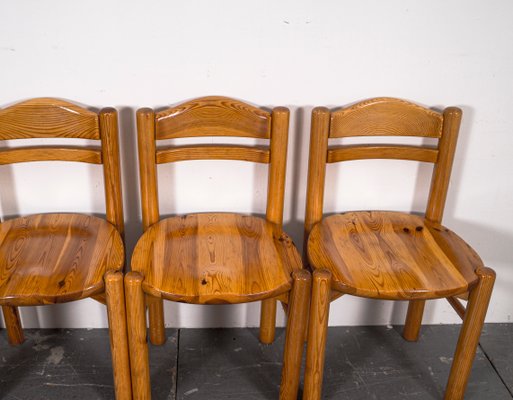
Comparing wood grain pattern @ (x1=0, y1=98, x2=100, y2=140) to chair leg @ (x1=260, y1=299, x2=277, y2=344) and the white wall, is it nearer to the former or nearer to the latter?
the white wall

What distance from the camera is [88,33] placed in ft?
5.31

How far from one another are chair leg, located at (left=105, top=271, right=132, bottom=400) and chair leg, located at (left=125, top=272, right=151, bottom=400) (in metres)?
0.01

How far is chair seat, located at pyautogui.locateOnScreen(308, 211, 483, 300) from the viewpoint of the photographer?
1508 millimetres

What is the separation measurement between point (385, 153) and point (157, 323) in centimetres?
95

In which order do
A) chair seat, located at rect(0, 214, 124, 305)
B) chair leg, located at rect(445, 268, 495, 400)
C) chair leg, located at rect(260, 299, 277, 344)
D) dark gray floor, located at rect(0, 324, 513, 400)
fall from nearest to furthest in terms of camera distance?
chair seat, located at rect(0, 214, 124, 305)
chair leg, located at rect(445, 268, 495, 400)
dark gray floor, located at rect(0, 324, 513, 400)
chair leg, located at rect(260, 299, 277, 344)

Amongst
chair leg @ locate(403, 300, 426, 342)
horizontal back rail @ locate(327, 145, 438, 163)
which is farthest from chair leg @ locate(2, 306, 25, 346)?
chair leg @ locate(403, 300, 426, 342)

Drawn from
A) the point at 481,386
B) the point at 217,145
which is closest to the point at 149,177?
the point at 217,145

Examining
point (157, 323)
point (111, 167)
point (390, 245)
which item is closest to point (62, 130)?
point (111, 167)

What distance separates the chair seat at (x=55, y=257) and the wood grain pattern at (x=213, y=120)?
355 millimetres

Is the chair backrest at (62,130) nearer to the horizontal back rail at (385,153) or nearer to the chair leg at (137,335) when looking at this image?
the chair leg at (137,335)

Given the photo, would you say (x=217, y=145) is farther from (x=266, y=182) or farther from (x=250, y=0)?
(x=250, y=0)

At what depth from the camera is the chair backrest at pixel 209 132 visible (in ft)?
5.39

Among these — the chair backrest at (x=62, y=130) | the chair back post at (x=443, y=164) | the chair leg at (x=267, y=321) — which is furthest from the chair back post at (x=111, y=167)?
the chair back post at (x=443, y=164)

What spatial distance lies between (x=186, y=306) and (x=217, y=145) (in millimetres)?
630
